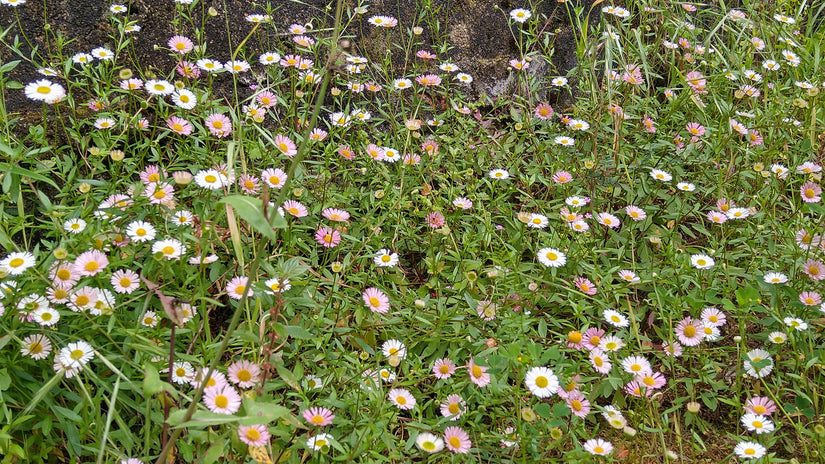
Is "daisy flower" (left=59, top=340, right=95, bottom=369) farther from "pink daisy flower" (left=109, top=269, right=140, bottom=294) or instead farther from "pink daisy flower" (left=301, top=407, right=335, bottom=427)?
"pink daisy flower" (left=301, top=407, right=335, bottom=427)

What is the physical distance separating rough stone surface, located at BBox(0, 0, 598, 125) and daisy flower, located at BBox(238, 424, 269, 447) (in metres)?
1.26

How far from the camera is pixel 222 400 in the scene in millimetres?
1191

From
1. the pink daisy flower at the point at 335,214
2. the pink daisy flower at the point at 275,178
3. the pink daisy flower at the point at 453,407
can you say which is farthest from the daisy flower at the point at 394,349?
the pink daisy flower at the point at 275,178

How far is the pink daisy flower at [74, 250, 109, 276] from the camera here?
1.36 m

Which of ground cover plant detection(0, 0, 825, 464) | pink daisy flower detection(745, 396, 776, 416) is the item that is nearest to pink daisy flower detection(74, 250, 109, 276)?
ground cover plant detection(0, 0, 825, 464)

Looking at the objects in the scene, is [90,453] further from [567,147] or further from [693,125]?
[693,125]

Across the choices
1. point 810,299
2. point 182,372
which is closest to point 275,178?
point 182,372

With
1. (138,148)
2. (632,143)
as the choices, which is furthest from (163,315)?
(632,143)

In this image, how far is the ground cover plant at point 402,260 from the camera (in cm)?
134

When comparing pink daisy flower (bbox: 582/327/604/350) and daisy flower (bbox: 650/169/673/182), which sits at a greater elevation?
daisy flower (bbox: 650/169/673/182)

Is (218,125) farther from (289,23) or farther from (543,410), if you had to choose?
(543,410)

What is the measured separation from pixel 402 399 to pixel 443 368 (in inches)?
5.6

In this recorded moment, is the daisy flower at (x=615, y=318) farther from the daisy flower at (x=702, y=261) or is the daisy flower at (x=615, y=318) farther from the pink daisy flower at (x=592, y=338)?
the daisy flower at (x=702, y=261)

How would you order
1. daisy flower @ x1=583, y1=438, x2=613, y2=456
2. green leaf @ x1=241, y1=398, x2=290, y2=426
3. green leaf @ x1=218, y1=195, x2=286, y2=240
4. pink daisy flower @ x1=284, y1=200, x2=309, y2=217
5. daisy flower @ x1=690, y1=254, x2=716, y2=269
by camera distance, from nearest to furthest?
1. green leaf @ x1=218, y1=195, x2=286, y2=240
2. green leaf @ x1=241, y1=398, x2=290, y2=426
3. daisy flower @ x1=583, y1=438, x2=613, y2=456
4. pink daisy flower @ x1=284, y1=200, x2=309, y2=217
5. daisy flower @ x1=690, y1=254, x2=716, y2=269
